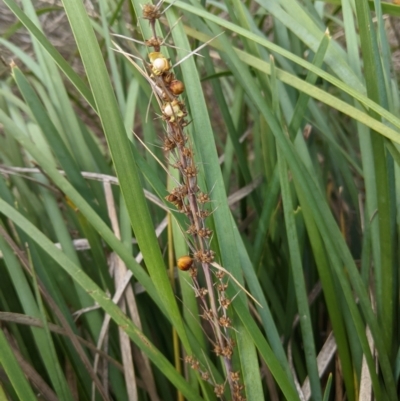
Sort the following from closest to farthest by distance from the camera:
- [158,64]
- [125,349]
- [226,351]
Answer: [158,64]
[226,351]
[125,349]

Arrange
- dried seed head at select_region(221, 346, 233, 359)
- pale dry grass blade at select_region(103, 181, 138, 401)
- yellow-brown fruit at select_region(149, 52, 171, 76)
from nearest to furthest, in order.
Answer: yellow-brown fruit at select_region(149, 52, 171, 76) → dried seed head at select_region(221, 346, 233, 359) → pale dry grass blade at select_region(103, 181, 138, 401)

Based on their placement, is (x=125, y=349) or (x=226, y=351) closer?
(x=226, y=351)

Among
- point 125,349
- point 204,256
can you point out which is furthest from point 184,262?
point 125,349

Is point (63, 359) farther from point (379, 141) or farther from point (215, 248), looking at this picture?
point (379, 141)

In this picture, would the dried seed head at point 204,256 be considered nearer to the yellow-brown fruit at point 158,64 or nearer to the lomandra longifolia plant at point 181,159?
the lomandra longifolia plant at point 181,159

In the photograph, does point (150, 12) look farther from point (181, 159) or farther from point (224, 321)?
point (224, 321)

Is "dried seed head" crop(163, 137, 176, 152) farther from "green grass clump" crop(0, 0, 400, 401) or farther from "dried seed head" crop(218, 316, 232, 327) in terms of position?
"dried seed head" crop(218, 316, 232, 327)

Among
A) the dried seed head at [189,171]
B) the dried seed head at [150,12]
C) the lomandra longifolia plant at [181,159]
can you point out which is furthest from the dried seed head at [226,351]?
the dried seed head at [150,12]

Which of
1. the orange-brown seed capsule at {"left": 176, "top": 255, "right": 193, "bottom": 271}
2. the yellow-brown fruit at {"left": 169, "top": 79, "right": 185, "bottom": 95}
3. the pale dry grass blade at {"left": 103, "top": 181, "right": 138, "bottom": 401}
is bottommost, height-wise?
the pale dry grass blade at {"left": 103, "top": 181, "right": 138, "bottom": 401}

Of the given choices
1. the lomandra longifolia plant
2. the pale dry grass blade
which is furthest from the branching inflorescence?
the pale dry grass blade
